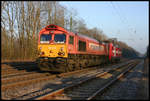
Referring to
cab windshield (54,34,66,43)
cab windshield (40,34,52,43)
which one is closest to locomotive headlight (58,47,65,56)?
cab windshield (54,34,66,43)

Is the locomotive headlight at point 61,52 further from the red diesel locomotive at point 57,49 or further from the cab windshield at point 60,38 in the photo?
the cab windshield at point 60,38

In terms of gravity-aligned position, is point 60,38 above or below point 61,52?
above

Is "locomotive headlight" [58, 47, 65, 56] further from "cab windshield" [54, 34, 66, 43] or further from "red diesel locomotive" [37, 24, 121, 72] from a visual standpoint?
"cab windshield" [54, 34, 66, 43]

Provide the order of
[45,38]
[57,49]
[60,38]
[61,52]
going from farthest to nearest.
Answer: [45,38], [60,38], [57,49], [61,52]

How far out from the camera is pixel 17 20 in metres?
28.6

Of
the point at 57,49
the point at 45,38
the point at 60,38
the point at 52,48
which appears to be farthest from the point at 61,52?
the point at 45,38

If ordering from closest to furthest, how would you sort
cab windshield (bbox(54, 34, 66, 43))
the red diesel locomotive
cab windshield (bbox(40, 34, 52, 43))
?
1. the red diesel locomotive
2. cab windshield (bbox(54, 34, 66, 43))
3. cab windshield (bbox(40, 34, 52, 43))

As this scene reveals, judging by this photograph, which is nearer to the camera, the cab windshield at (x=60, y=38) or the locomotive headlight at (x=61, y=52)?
the locomotive headlight at (x=61, y=52)

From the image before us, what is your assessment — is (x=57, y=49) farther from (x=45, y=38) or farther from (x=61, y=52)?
(x=45, y=38)

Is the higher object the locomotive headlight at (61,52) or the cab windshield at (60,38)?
the cab windshield at (60,38)

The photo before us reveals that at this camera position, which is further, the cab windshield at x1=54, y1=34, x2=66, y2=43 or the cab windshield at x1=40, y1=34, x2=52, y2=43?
the cab windshield at x1=40, y1=34, x2=52, y2=43

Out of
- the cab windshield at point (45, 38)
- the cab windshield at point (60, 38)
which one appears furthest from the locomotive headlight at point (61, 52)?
the cab windshield at point (45, 38)

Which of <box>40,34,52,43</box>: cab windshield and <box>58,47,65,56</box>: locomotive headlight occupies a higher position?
<box>40,34,52,43</box>: cab windshield

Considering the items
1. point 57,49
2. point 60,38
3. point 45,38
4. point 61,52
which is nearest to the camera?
point 61,52
